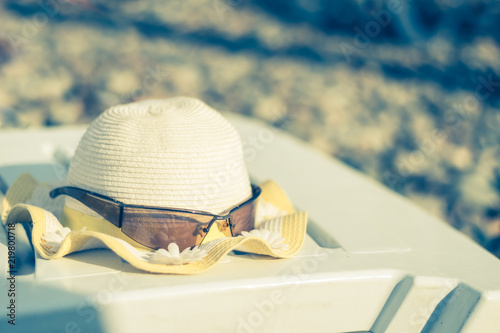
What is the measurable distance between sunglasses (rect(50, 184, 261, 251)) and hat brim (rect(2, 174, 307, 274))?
0.04 m

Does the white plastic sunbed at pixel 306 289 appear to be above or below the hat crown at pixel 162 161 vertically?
below

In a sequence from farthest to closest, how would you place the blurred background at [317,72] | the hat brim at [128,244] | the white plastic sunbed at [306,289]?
the blurred background at [317,72], the hat brim at [128,244], the white plastic sunbed at [306,289]

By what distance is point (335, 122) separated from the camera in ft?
13.2

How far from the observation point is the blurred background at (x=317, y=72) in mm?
3641

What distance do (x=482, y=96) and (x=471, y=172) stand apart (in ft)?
3.66

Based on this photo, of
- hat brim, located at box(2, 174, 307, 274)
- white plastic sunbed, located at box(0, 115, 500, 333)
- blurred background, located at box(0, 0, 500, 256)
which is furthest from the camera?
blurred background, located at box(0, 0, 500, 256)

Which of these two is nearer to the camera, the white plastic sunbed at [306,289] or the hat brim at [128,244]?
the white plastic sunbed at [306,289]

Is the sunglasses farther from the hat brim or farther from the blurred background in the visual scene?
the blurred background

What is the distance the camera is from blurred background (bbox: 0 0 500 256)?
364 cm

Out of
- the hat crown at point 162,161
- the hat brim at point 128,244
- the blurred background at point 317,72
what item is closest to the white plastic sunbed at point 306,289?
the hat brim at point 128,244

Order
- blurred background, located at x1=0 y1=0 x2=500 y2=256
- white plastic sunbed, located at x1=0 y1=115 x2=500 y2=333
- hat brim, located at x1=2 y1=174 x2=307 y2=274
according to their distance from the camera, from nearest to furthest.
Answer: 1. white plastic sunbed, located at x1=0 y1=115 x2=500 y2=333
2. hat brim, located at x1=2 y1=174 x2=307 y2=274
3. blurred background, located at x1=0 y1=0 x2=500 y2=256

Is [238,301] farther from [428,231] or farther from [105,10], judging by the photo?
[105,10]

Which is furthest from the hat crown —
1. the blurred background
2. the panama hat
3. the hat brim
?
the blurred background

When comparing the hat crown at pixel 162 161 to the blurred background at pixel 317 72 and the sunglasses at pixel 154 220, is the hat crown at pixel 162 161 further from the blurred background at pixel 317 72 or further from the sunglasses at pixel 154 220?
the blurred background at pixel 317 72
